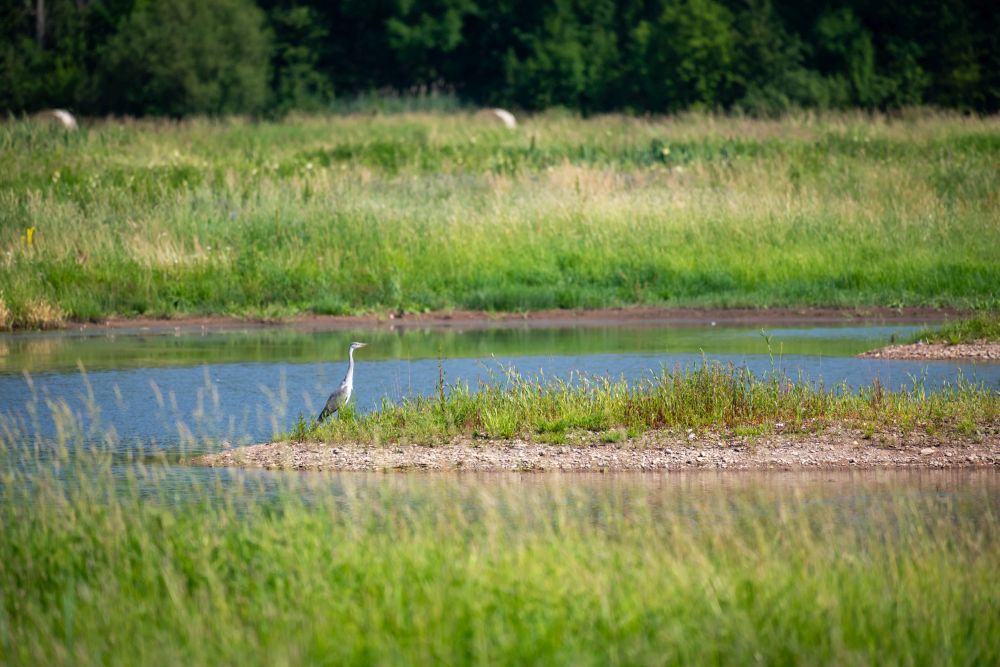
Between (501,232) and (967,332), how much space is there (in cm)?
1002

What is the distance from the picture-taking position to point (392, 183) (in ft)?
104

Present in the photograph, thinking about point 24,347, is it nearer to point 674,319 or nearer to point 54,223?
point 54,223

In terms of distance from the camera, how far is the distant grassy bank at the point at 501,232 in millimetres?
25422

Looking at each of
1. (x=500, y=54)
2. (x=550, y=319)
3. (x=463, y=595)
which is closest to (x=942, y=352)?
(x=550, y=319)

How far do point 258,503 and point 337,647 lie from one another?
4.44 metres

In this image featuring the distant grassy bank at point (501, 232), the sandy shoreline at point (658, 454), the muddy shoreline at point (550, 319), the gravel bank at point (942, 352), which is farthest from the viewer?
the distant grassy bank at point (501, 232)

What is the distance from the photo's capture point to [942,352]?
19.0 metres

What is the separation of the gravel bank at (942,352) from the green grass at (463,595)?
938 cm

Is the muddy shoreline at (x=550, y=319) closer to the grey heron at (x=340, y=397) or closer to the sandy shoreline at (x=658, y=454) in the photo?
the grey heron at (x=340, y=397)

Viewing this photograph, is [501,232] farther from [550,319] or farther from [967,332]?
[967,332]

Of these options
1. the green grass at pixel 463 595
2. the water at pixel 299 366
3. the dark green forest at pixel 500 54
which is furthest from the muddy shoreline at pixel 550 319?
the dark green forest at pixel 500 54

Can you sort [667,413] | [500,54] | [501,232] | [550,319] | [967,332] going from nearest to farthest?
[667,413]
[967,332]
[550,319]
[501,232]
[500,54]

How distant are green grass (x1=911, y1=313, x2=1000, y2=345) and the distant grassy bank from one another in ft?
11.5

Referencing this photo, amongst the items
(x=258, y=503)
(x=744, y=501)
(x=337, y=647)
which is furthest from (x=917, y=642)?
(x=258, y=503)
